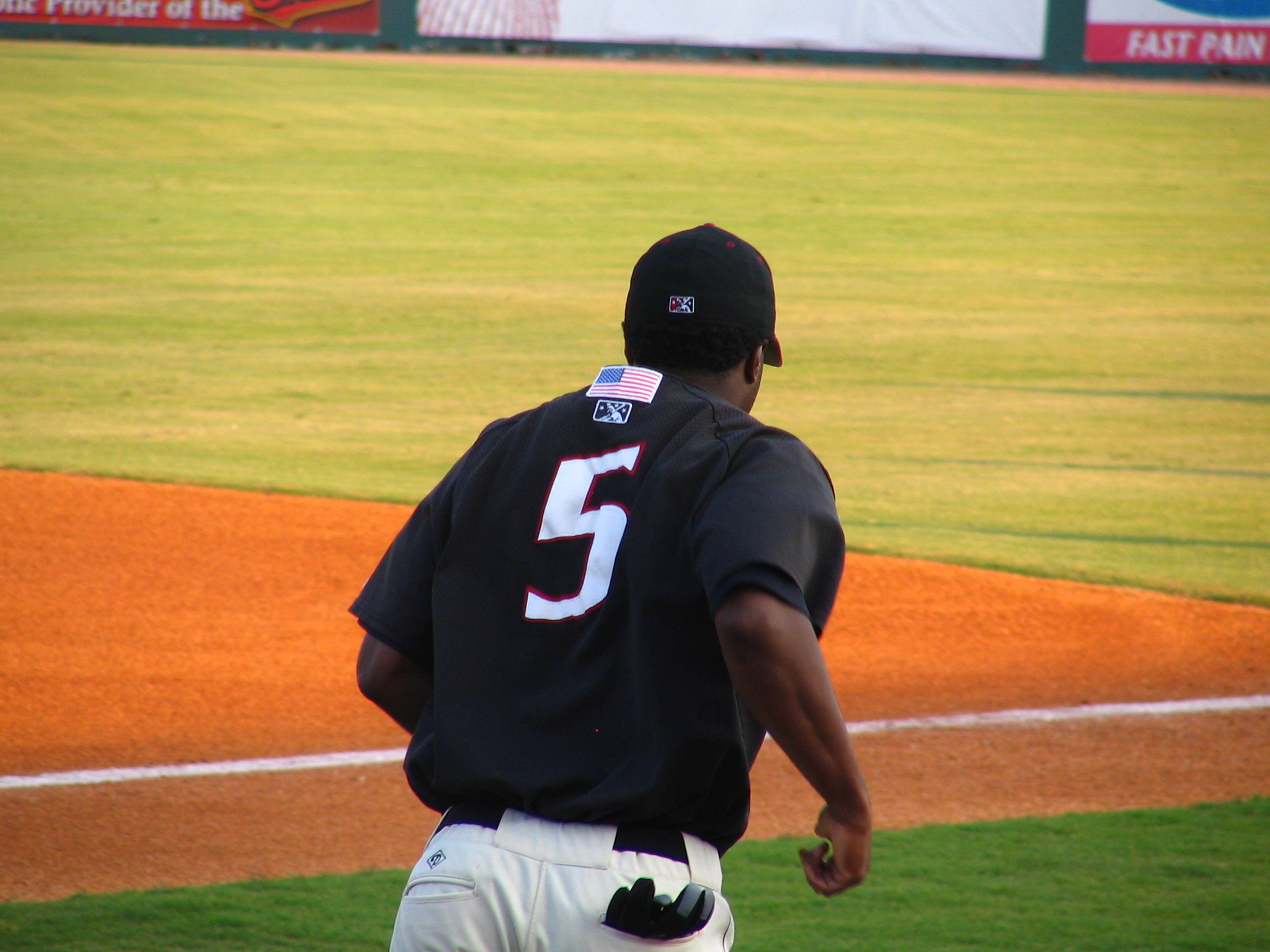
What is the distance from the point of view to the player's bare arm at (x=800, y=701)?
1.85 metres

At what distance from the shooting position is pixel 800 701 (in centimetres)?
188

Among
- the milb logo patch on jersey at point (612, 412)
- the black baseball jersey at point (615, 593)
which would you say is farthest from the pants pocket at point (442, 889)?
the milb logo patch on jersey at point (612, 412)

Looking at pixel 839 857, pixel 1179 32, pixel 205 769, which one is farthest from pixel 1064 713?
pixel 1179 32

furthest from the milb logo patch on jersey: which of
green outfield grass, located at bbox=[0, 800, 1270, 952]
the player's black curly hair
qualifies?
green outfield grass, located at bbox=[0, 800, 1270, 952]

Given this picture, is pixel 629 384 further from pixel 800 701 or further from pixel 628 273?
pixel 628 273

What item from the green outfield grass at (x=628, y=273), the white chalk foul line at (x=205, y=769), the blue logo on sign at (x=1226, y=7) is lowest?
the white chalk foul line at (x=205, y=769)

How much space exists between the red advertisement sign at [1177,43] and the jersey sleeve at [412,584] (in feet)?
106

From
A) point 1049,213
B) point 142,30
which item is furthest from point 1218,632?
point 142,30

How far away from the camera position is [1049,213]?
20.4 metres

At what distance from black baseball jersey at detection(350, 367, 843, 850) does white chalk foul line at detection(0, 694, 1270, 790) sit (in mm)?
2858

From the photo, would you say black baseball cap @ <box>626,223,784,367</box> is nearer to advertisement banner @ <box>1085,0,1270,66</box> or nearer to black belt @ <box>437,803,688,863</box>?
black belt @ <box>437,803,688,863</box>

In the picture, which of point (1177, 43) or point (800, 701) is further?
point (1177, 43)

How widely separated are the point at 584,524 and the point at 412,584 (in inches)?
12.0

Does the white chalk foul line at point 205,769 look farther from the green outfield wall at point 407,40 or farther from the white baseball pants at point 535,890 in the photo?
the green outfield wall at point 407,40
